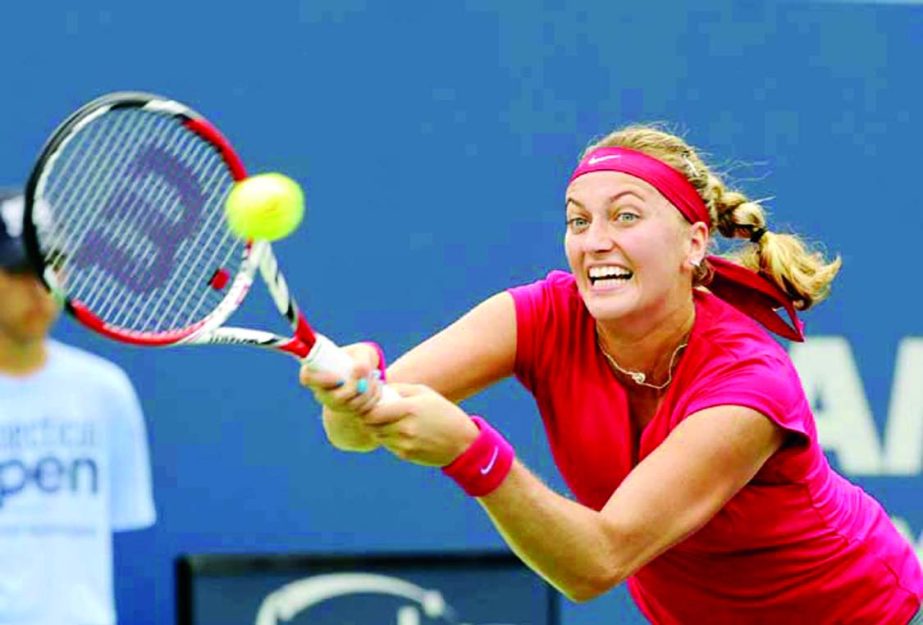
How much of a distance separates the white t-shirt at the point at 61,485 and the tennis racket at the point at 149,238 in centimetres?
74

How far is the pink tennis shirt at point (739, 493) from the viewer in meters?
3.55

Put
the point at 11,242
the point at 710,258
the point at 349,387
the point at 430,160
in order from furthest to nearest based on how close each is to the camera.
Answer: the point at 430,160, the point at 11,242, the point at 710,258, the point at 349,387

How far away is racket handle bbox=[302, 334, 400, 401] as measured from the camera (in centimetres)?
300

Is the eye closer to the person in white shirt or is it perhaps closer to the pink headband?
the pink headband

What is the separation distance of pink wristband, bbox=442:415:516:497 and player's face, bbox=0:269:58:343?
70.6 inches

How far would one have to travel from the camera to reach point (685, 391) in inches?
139

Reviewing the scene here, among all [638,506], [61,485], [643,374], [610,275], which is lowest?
[638,506]

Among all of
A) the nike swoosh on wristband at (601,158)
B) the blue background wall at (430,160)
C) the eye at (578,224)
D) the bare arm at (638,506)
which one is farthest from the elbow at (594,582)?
the blue background wall at (430,160)

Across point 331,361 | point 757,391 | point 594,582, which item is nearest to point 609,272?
point 757,391

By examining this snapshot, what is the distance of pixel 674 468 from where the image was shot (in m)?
3.33

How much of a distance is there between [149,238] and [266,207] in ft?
1.80

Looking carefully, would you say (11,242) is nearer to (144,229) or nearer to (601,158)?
(144,229)

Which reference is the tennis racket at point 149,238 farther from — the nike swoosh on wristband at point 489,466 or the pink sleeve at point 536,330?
the pink sleeve at point 536,330

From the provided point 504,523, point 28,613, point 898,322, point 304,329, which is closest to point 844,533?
point 504,523
